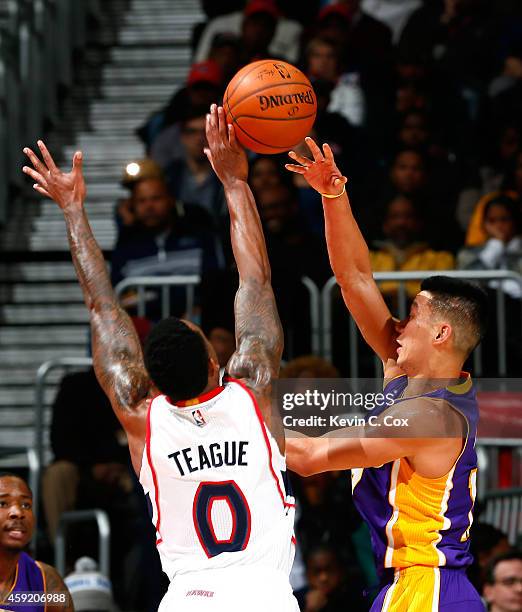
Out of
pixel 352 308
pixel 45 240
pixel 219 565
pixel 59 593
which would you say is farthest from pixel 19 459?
pixel 219 565

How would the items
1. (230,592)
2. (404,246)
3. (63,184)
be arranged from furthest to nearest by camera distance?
(404,246) → (63,184) → (230,592)

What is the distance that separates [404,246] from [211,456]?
528 cm

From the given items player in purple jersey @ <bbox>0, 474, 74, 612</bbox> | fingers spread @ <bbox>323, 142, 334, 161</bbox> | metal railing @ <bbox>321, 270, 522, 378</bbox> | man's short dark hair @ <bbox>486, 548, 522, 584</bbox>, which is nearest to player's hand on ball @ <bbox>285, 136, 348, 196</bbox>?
fingers spread @ <bbox>323, 142, 334, 161</bbox>

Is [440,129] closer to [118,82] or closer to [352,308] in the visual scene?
[118,82]

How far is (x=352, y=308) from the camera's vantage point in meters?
5.99

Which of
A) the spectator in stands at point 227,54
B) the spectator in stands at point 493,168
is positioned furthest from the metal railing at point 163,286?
the spectator in stands at point 227,54

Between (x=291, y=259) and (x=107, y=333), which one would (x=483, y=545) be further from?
(x=107, y=333)

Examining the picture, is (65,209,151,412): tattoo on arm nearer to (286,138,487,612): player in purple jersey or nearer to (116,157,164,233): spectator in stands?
(286,138,487,612): player in purple jersey

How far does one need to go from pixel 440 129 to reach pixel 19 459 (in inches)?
176

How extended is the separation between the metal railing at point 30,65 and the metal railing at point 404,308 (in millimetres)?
3838

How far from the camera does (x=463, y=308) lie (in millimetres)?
5562

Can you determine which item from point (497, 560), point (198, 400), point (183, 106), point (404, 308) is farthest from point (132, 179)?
point (198, 400)

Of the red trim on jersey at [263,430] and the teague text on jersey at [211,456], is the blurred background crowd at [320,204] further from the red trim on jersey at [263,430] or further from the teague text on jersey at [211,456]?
the teague text on jersey at [211,456]

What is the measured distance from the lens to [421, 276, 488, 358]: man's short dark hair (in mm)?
5551
